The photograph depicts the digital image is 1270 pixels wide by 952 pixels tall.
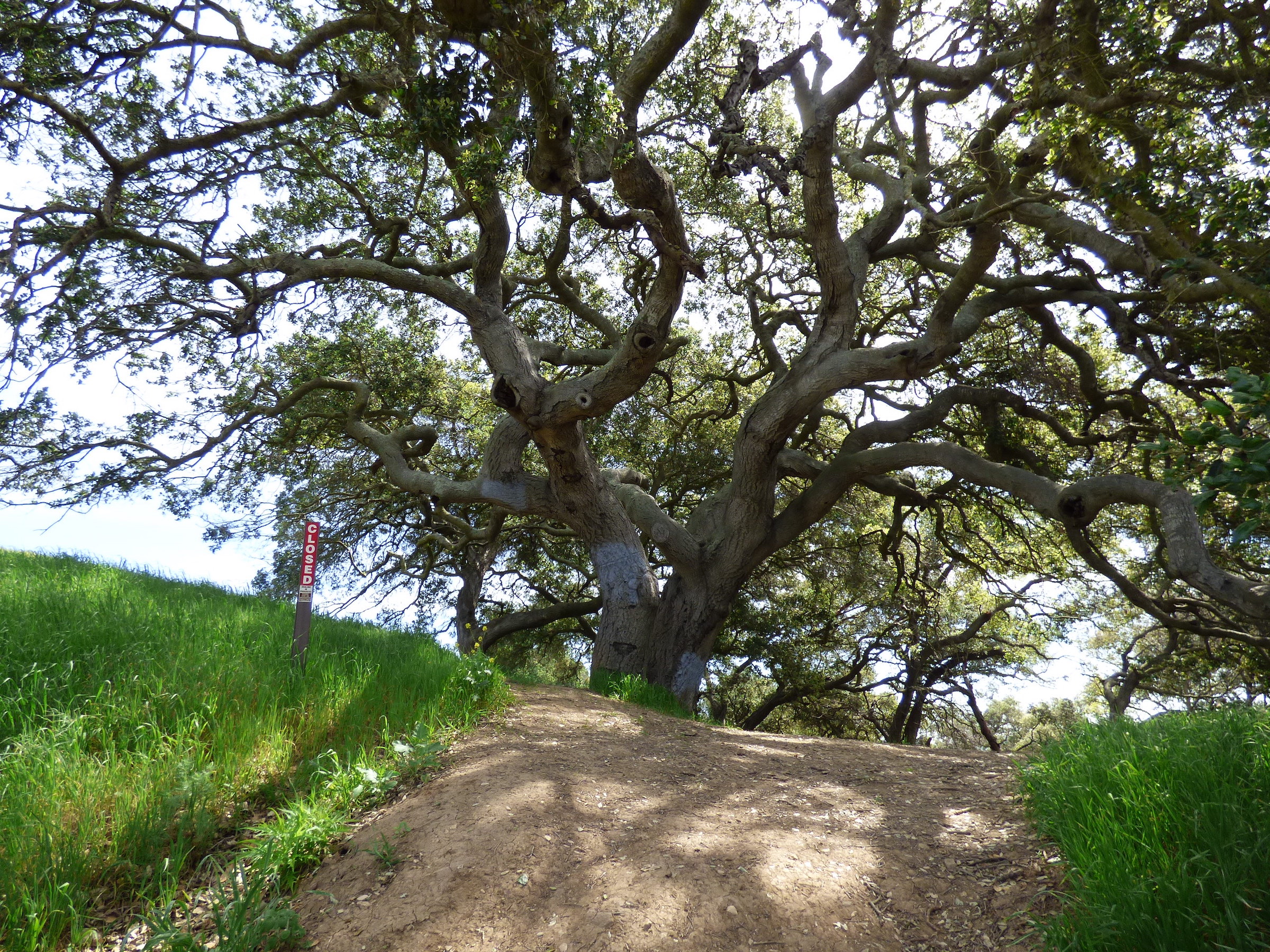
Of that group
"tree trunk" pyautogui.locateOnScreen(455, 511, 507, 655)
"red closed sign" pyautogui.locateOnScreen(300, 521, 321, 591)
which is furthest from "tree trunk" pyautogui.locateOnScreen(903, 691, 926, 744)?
"red closed sign" pyautogui.locateOnScreen(300, 521, 321, 591)

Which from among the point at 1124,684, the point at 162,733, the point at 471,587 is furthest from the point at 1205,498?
the point at 471,587

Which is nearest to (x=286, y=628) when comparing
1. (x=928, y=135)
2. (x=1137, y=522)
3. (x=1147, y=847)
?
(x=1147, y=847)

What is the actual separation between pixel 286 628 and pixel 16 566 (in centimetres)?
291

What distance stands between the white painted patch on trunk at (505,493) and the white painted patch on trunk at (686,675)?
8.87 feet

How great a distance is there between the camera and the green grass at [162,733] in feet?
8.60

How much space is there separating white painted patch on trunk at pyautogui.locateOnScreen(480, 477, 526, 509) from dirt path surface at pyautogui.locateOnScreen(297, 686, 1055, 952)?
424 cm

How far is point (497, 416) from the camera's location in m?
12.8

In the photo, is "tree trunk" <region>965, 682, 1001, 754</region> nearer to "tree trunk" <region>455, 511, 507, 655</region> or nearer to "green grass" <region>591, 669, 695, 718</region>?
"green grass" <region>591, 669, 695, 718</region>

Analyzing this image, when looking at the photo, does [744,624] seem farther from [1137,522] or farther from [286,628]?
[286,628]

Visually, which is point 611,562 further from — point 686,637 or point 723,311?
point 723,311

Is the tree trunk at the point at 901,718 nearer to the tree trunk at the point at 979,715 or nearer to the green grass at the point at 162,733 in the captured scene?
the tree trunk at the point at 979,715

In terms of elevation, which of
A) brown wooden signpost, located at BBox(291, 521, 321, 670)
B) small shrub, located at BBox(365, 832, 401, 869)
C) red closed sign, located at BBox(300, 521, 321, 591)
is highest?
red closed sign, located at BBox(300, 521, 321, 591)

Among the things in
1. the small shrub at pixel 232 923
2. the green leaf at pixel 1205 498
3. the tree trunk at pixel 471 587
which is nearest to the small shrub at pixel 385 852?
the small shrub at pixel 232 923

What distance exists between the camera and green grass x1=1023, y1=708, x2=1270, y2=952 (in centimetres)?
204
